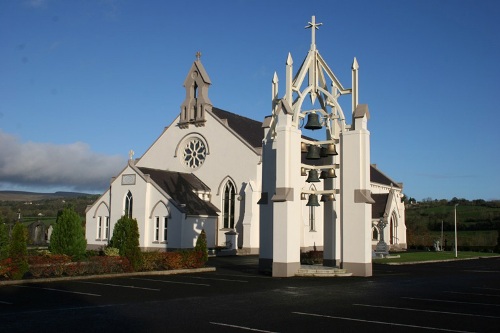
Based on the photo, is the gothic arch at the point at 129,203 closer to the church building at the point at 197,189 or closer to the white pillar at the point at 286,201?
the church building at the point at 197,189

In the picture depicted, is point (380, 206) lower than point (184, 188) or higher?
lower

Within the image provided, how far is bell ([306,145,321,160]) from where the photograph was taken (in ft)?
76.5

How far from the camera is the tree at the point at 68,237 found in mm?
26344

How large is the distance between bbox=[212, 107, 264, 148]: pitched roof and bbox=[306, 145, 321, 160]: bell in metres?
20.6

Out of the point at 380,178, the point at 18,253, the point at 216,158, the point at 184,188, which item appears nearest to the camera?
the point at 18,253

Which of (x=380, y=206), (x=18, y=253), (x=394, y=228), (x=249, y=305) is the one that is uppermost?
(x=380, y=206)

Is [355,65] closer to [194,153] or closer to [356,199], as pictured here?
[356,199]

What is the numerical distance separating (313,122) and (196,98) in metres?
25.4

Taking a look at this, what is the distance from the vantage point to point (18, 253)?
19.1 m

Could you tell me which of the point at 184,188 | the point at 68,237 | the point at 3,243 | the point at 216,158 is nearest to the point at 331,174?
the point at 68,237

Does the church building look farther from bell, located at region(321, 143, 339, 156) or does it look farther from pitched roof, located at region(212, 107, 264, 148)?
bell, located at region(321, 143, 339, 156)

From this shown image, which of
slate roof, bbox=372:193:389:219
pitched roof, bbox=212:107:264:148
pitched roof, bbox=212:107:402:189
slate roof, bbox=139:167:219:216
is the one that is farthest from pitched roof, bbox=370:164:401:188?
slate roof, bbox=139:167:219:216

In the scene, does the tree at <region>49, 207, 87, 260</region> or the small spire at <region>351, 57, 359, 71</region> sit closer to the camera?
the small spire at <region>351, 57, 359, 71</region>

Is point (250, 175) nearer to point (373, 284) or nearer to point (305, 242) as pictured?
point (305, 242)
